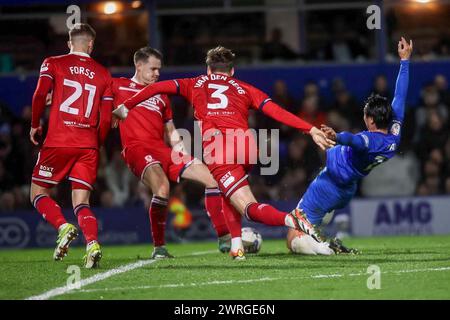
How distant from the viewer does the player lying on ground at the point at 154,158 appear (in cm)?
951

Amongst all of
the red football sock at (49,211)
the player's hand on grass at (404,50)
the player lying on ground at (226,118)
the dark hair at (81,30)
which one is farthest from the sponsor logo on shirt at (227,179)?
the player's hand on grass at (404,50)

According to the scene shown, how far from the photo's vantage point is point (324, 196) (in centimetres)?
911

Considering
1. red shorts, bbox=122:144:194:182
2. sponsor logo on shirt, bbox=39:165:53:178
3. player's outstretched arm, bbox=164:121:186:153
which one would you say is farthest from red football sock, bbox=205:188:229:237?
sponsor logo on shirt, bbox=39:165:53:178

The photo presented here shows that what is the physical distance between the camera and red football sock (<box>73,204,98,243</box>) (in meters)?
8.07

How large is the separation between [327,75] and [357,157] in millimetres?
7221

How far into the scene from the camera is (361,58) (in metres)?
16.0

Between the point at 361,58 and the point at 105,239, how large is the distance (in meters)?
5.20

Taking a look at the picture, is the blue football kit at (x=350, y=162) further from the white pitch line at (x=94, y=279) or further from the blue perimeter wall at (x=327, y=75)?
the blue perimeter wall at (x=327, y=75)

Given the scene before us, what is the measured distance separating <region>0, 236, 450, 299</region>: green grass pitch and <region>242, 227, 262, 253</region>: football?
1.02 feet

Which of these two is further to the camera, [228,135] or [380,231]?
[380,231]

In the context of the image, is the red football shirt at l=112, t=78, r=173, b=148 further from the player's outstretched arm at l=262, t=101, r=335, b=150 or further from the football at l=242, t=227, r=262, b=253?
the player's outstretched arm at l=262, t=101, r=335, b=150

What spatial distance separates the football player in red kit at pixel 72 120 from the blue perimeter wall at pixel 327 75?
705 centimetres
